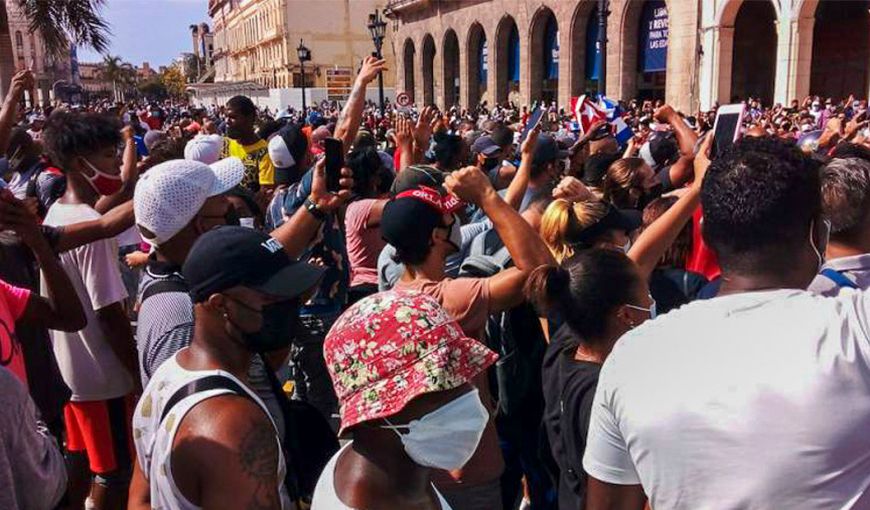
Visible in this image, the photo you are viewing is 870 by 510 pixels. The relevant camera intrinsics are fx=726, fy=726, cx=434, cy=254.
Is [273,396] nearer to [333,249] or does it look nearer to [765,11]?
[333,249]

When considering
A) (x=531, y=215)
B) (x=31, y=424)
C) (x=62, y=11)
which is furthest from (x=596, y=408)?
(x=62, y=11)

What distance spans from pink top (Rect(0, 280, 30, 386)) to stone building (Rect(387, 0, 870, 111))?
23.3 m

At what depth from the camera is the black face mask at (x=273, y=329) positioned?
78.4 inches

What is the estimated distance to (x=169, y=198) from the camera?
263cm

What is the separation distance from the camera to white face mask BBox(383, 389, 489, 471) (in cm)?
173

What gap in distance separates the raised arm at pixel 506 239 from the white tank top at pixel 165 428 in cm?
116

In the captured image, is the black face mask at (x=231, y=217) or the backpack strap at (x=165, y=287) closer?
the backpack strap at (x=165, y=287)

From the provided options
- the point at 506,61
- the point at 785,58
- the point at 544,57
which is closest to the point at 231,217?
the point at 785,58

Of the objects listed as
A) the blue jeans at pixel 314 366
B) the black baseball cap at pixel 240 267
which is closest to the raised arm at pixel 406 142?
the blue jeans at pixel 314 366

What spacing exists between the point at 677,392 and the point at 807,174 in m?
0.62

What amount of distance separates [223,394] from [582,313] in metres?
1.30

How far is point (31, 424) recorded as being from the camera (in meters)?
2.01

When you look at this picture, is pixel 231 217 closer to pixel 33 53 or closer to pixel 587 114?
pixel 587 114

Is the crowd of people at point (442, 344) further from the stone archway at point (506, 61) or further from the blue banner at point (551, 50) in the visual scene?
the stone archway at point (506, 61)
